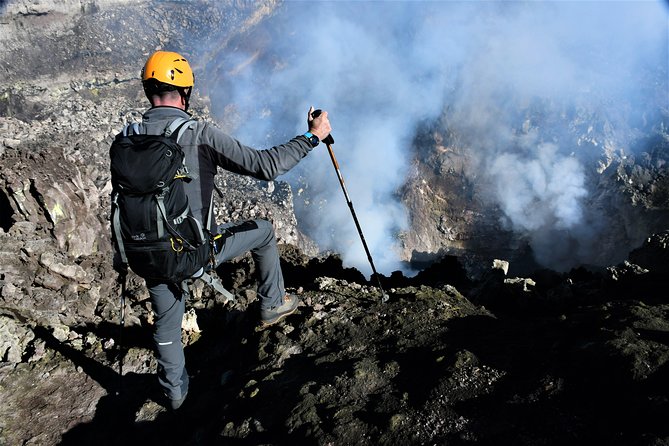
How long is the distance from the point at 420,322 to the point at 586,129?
63.5ft

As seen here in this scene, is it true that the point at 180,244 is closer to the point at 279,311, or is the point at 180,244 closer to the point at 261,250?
the point at 261,250

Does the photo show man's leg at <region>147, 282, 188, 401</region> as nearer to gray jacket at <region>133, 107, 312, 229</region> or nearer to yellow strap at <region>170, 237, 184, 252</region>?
yellow strap at <region>170, 237, 184, 252</region>

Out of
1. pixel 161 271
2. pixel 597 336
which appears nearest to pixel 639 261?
pixel 597 336

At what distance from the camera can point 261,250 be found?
3.90 metres

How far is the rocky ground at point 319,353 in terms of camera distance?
2600 mm

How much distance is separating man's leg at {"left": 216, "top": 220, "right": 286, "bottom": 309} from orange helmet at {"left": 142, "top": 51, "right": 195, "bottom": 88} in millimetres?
1244

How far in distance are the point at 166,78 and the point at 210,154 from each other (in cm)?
62

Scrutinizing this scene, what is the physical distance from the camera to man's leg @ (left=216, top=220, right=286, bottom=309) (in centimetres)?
356

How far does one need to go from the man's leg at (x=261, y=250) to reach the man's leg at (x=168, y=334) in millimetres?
465

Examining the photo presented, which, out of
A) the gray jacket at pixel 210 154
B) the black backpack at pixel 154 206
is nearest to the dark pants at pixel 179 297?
the black backpack at pixel 154 206

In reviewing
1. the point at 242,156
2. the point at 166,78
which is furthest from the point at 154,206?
the point at 166,78

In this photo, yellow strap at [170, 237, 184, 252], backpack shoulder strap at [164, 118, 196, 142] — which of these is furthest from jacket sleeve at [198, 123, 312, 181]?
yellow strap at [170, 237, 184, 252]

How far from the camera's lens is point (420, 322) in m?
4.13

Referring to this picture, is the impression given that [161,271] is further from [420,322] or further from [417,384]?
[420,322]
